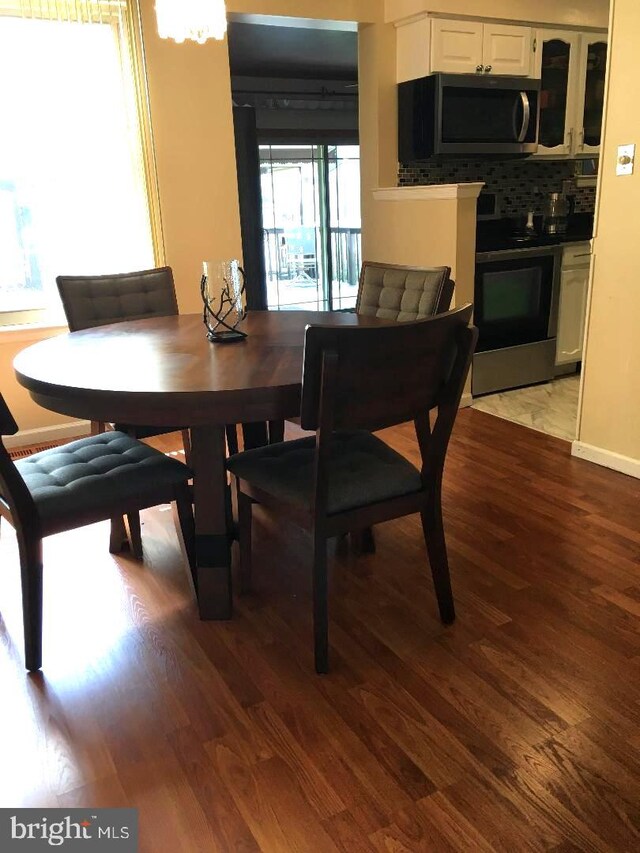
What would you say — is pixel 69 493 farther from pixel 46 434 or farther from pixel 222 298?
pixel 46 434

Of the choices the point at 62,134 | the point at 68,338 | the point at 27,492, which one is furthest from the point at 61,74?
the point at 27,492

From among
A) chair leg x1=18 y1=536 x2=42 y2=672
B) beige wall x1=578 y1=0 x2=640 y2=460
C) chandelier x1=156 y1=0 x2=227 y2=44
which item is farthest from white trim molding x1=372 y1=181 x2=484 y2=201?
chair leg x1=18 y1=536 x2=42 y2=672

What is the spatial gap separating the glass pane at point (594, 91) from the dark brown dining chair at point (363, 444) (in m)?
3.55

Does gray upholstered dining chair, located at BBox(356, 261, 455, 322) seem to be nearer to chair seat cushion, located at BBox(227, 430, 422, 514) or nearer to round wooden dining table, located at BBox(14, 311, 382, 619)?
round wooden dining table, located at BBox(14, 311, 382, 619)

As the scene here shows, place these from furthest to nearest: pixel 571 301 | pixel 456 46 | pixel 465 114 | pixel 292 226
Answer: pixel 292 226 < pixel 571 301 < pixel 465 114 < pixel 456 46

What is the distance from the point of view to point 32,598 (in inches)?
71.2

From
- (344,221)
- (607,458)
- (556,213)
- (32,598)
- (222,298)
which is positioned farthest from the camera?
(344,221)

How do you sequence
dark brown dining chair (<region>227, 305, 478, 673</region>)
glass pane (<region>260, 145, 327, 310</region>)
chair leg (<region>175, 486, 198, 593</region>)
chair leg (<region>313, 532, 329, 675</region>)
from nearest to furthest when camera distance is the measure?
dark brown dining chair (<region>227, 305, 478, 673</region>), chair leg (<region>313, 532, 329, 675</region>), chair leg (<region>175, 486, 198, 593</region>), glass pane (<region>260, 145, 327, 310</region>)

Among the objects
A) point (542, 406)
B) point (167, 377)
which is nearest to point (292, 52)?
point (542, 406)

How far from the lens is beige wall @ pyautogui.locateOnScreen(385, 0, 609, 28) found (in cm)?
384

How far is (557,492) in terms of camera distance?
2828mm

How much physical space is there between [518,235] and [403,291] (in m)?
2.24

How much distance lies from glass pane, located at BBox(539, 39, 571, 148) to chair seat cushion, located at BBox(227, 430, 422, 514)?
3252 millimetres

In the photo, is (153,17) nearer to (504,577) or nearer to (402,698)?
(504,577)
